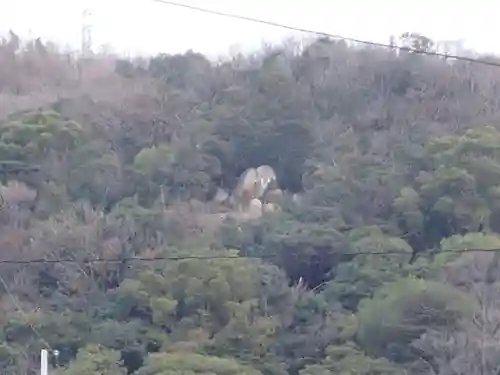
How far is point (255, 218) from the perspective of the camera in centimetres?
1784

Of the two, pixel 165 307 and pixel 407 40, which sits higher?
pixel 407 40

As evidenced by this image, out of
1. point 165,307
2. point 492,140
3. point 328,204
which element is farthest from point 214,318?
point 492,140

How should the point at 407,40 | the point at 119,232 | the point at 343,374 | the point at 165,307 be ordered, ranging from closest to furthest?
1. the point at 343,374
2. the point at 165,307
3. the point at 119,232
4. the point at 407,40

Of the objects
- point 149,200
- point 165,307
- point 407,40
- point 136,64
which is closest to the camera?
point 165,307

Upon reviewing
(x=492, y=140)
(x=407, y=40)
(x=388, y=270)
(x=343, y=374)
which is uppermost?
(x=407, y=40)

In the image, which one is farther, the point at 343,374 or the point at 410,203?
the point at 410,203

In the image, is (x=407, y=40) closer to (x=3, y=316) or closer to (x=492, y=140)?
(x=492, y=140)

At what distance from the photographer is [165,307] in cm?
1425

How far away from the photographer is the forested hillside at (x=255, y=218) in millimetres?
13750

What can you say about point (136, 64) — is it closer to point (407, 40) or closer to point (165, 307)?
point (407, 40)

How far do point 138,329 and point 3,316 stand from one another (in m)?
1.84

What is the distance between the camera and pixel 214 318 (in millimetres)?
14562

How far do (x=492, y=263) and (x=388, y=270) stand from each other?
1.39 m

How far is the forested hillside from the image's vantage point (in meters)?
13.8
